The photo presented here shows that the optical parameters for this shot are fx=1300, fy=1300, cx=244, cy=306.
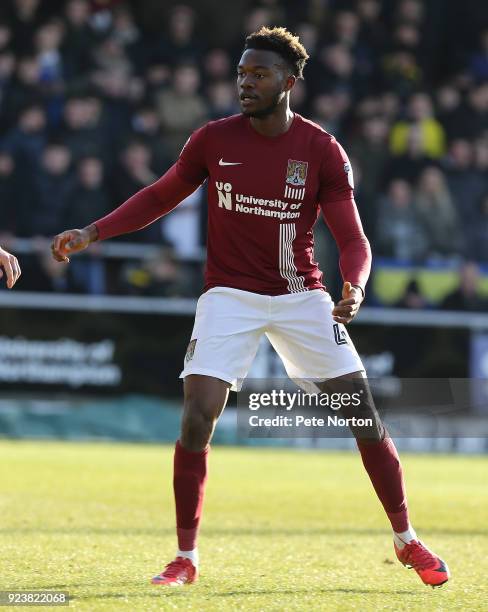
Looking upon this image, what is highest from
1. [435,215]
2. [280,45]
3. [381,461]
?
[280,45]

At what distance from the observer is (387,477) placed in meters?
5.98

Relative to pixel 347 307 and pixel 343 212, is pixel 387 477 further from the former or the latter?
pixel 343 212

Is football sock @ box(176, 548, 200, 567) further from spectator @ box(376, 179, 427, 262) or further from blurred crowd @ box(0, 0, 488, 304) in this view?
spectator @ box(376, 179, 427, 262)

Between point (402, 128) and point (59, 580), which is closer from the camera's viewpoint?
point (59, 580)

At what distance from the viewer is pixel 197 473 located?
5.82 m

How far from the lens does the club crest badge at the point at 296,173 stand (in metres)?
5.98

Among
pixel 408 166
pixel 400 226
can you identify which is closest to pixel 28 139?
pixel 400 226

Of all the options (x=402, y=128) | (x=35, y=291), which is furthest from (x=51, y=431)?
(x=402, y=128)

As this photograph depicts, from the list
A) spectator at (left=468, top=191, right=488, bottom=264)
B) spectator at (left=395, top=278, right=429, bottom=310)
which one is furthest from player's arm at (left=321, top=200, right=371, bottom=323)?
spectator at (left=468, top=191, right=488, bottom=264)

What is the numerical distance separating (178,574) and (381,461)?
106 centimetres

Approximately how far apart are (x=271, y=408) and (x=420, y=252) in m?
8.64

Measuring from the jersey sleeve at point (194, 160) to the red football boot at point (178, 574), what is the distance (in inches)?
69.8

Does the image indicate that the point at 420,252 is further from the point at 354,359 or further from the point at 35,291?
the point at 354,359

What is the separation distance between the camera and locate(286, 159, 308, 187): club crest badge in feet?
19.6
